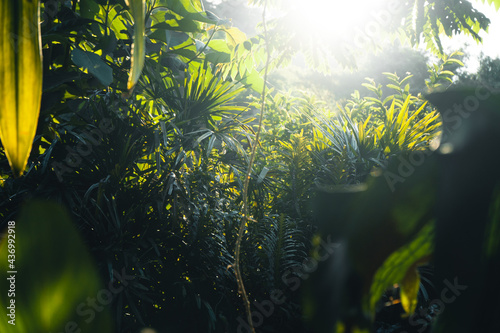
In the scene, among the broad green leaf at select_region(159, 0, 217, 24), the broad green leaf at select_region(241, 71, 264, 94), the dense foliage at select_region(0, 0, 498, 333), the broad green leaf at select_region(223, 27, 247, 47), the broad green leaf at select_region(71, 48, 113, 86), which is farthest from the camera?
the broad green leaf at select_region(241, 71, 264, 94)

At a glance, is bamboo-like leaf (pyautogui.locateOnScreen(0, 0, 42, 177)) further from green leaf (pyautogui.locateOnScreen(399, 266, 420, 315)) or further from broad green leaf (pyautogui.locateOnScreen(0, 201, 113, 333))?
green leaf (pyautogui.locateOnScreen(399, 266, 420, 315))

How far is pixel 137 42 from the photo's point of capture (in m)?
0.25

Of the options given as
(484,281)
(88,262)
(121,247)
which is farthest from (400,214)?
(121,247)

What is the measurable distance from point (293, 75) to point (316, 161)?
12966 mm

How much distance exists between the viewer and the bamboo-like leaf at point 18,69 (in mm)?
233

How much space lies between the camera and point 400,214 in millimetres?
165

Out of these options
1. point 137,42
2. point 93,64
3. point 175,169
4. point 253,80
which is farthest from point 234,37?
point 137,42

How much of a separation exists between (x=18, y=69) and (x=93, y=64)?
928mm

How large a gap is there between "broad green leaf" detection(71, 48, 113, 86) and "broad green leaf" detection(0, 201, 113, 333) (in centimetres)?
95

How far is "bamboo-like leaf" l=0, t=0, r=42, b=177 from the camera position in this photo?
233 mm

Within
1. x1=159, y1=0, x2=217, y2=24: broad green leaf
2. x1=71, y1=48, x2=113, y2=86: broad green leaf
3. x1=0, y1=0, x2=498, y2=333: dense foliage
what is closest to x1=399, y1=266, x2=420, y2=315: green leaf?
x1=0, y1=0, x2=498, y2=333: dense foliage

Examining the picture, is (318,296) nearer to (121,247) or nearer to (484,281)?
(484,281)

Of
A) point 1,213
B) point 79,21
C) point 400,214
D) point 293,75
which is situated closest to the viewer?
point 400,214

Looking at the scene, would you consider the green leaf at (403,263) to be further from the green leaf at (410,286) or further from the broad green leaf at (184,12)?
the broad green leaf at (184,12)
